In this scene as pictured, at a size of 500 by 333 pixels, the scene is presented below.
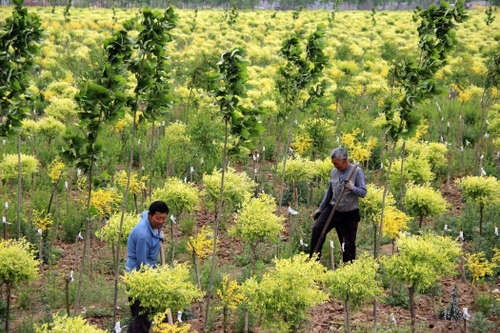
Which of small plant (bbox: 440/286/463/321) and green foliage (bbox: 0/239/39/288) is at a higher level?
green foliage (bbox: 0/239/39/288)

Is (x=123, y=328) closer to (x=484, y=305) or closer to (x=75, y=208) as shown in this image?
(x=75, y=208)

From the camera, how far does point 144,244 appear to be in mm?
5531

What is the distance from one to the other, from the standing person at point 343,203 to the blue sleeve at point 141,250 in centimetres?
266

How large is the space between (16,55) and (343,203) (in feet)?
15.0


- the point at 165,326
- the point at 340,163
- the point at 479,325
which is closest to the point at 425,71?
the point at 340,163

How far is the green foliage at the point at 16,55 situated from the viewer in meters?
6.18

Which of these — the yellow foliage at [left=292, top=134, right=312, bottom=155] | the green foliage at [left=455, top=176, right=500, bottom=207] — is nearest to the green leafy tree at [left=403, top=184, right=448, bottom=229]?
the green foliage at [left=455, top=176, right=500, bottom=207]

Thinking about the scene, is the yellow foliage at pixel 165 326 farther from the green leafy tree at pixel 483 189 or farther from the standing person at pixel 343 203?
the green leafy tree at pixel 483 189

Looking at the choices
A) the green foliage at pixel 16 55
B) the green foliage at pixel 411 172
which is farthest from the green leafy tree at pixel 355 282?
the green foliage at pixel 16 55

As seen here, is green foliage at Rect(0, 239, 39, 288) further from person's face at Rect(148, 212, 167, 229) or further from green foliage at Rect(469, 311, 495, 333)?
green foliage at Rect(469, 311, 495, 333)

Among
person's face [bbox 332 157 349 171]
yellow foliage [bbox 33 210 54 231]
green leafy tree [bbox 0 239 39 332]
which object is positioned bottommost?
yellow foliage [bbox 33 210 54 231]

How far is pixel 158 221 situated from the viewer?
5.55m

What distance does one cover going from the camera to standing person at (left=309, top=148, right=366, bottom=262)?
7.23 m

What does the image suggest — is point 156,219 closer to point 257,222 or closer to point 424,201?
point 257,222
